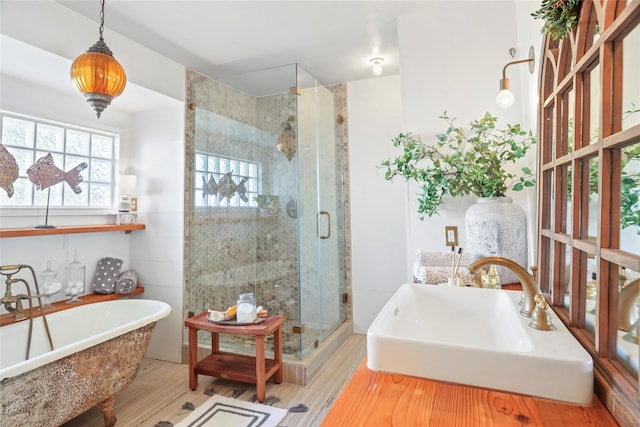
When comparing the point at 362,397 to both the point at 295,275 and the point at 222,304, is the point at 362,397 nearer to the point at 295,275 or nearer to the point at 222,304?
the point at 295,275

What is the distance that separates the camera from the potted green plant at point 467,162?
1745mm

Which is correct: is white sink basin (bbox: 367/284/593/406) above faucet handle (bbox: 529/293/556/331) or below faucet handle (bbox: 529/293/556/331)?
below

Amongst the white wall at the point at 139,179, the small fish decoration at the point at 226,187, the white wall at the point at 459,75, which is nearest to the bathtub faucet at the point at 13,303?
the white wall at the point at 139,179

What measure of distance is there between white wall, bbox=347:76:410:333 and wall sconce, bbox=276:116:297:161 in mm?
773

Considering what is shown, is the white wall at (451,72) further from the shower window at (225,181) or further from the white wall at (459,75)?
the shower window at (225,181)

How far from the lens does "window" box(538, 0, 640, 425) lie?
1.98ft

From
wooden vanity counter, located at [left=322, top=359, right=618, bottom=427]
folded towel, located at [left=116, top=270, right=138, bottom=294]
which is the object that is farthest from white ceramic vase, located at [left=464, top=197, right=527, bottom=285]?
folded towel, located at [left=116, top=270, right=138, bottom=294]

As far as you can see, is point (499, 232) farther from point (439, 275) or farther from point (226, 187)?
point (226, 187)

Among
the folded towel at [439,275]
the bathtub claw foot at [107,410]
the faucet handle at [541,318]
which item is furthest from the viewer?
the bathtub claw foot at [107,410]

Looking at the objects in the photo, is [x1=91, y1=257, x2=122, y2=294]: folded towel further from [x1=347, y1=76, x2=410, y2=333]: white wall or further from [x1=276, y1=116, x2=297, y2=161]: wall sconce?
[x1=347, y1=76, x2=410, y2=333]: white wall

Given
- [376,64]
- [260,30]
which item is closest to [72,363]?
[260,30]

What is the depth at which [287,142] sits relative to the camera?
305 centimetres

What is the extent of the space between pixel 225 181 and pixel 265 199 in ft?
1.41

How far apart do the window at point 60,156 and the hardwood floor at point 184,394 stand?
1.57 m
